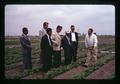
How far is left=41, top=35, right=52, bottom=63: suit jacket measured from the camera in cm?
450

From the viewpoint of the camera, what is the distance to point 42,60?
4496mm

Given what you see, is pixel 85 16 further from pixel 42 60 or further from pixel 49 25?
pixel 42 60

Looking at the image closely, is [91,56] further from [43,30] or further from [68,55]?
[43,30]

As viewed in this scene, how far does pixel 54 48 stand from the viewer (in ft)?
14.9

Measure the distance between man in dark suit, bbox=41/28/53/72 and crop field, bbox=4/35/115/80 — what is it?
0.07 m

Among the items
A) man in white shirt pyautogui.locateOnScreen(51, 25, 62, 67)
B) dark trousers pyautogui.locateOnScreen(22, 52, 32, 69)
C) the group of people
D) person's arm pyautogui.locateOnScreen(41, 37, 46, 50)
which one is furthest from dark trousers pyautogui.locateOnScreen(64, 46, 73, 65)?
dark trousers pyautogui.locateOnScreen(22, 52, 32, 69)

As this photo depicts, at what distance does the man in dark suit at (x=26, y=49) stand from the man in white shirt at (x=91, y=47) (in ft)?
2.72

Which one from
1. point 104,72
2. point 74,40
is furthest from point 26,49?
point 104,72

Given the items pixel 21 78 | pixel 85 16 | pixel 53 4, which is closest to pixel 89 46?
pixel 85 16

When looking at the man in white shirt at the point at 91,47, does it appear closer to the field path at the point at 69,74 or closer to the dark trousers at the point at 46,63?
the field path at the point at 69,74

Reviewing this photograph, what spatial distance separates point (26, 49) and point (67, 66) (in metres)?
0.65

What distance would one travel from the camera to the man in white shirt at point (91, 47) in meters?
4.48

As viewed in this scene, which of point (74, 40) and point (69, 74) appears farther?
point (74, 40)

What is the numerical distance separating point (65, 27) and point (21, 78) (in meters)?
0.97
